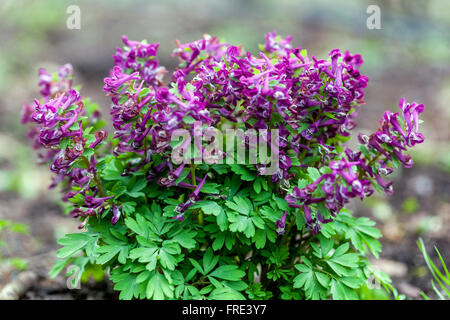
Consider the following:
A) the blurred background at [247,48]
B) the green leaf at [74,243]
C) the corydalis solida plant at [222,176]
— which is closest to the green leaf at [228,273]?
the corydalis solida plant at [222,176]

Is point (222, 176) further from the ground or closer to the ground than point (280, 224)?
further from the ground

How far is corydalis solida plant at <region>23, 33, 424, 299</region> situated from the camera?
1.74 meters

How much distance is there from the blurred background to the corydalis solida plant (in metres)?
0.82

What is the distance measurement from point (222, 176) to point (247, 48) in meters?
6.17

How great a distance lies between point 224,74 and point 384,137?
0.79 meters

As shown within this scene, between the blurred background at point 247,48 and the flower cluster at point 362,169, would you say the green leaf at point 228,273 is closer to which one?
the flower cluster at point 362,169

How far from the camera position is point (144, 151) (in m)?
1.95

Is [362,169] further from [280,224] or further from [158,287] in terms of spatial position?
[158,287]

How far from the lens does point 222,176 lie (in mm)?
2111

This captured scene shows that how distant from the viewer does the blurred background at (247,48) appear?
141 inches

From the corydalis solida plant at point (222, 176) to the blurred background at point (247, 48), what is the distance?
82 centimetres

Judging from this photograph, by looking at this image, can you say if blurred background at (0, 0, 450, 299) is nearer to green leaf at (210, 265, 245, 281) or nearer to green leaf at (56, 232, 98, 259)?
green leaf at (56, 232, 98, 259)

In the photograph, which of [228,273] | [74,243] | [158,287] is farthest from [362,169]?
[74,243]

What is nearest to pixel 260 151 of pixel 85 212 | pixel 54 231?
pixel 85 212
